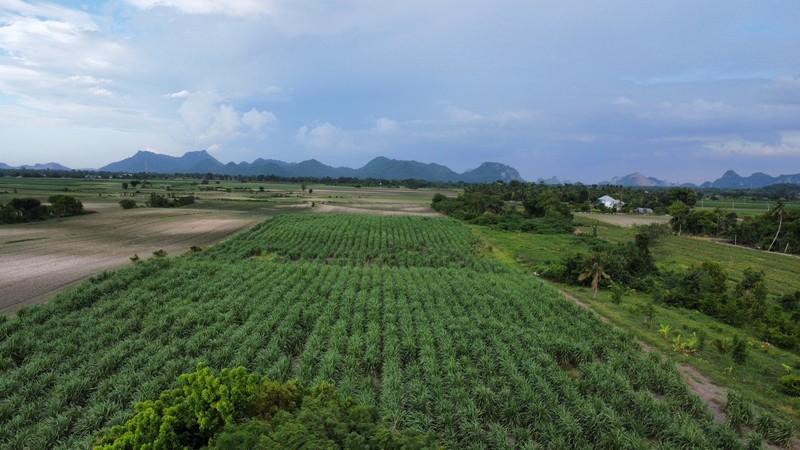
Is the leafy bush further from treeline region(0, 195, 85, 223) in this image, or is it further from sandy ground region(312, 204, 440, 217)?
sandy ground region(312, 204, 440, 217)

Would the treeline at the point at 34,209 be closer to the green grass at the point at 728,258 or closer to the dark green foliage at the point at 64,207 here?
the dark green foliage at the point at 64,207

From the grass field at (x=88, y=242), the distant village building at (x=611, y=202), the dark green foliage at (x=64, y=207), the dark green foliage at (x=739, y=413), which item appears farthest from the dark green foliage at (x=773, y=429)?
the distant village building at (x=611, y=202)

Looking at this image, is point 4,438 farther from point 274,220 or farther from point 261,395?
point 274,220

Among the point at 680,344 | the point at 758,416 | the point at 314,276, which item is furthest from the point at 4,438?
the point at 680,344

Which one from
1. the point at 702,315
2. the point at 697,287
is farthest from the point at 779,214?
the point at 702,315

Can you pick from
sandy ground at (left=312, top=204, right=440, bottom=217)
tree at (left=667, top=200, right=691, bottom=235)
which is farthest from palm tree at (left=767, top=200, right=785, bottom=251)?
sandy ground at (left=312, top=204, right=440, bottom=217)

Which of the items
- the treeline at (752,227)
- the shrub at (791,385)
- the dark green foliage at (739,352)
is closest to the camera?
the shrub at (791,385)

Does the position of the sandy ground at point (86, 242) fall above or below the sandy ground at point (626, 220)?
below
